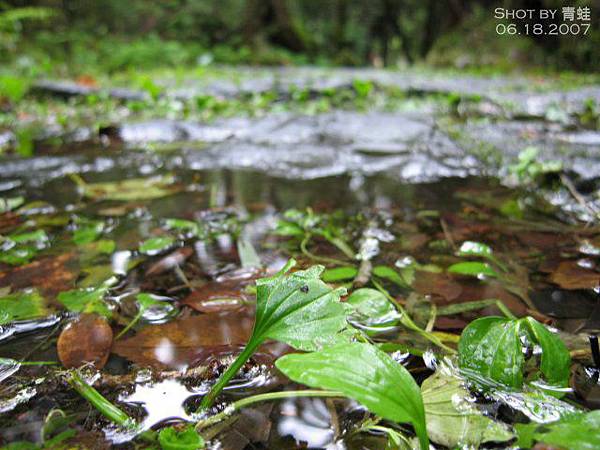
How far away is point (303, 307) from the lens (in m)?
0.66

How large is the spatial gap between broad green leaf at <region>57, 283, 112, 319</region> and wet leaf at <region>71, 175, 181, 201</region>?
28.9 inches

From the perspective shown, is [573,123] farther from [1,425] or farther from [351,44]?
[351,44]

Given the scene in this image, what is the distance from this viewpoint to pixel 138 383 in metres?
0.70

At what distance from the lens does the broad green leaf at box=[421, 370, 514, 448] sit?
569mm

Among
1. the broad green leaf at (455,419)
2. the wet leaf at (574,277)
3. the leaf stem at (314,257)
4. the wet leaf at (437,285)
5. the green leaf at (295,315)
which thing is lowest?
the wet leaf at (574,277)

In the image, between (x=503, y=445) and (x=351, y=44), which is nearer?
(x=503, y=445)

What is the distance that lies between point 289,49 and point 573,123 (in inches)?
385

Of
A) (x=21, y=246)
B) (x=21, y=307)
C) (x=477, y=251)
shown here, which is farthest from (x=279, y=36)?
(x=21, y=307)

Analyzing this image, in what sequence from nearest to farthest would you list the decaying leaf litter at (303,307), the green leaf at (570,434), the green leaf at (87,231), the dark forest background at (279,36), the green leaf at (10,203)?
the green leaf at (570,434), the decaying leaf litter at (303,307), the green leaf at (87,231), the green leaf at (10,203), the dark forest background at (279,36)

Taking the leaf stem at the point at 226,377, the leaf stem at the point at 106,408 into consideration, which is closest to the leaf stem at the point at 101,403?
the leaf stem at the point at 106,408

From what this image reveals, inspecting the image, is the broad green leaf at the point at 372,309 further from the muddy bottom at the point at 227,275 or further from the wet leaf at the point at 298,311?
the wet leaf at the point at 298,311

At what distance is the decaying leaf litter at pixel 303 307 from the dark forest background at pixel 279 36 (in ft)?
18.0

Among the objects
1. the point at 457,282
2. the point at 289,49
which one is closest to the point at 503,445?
the point at 457,282

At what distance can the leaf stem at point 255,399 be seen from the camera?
2.02 feet
